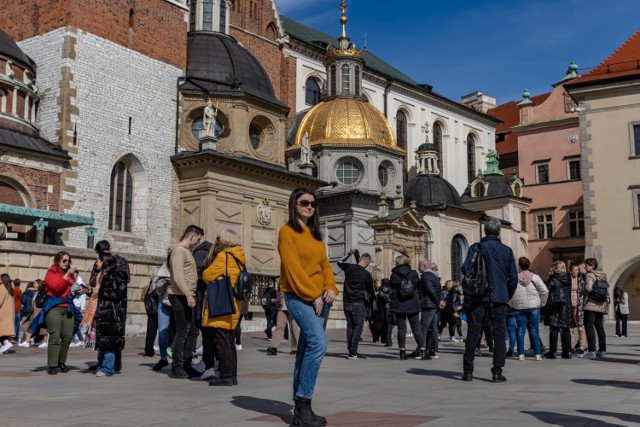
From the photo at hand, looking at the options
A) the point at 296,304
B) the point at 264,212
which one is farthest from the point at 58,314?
the point at 264,212

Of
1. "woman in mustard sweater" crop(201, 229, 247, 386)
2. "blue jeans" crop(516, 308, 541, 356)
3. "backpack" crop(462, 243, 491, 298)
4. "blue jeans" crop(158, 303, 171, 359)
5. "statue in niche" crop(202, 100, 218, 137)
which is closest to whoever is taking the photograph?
"woman in mustard sweater" crop(201, 229, 247, 386)

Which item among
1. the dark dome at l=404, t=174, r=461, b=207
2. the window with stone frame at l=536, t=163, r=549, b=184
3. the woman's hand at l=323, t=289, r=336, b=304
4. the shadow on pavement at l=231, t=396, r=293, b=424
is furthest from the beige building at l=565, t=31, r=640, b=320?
the woman's hand at l=323, t=289, r=336, b=304

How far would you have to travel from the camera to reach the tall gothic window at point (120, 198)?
26.8 meters

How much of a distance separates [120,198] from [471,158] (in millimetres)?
34652

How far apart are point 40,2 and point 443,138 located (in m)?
33.1

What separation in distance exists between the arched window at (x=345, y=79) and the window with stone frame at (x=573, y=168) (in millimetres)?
14567

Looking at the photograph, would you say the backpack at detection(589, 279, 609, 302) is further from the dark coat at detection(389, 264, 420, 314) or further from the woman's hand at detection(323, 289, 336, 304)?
the woman's hand at detection(323, 289, 336, 304)

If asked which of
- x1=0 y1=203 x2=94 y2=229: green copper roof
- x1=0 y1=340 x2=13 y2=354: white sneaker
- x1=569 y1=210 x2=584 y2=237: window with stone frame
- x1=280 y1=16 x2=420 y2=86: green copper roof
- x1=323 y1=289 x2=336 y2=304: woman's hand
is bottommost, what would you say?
x1=0 y1=340 x2=13 y2=354: white sneaker

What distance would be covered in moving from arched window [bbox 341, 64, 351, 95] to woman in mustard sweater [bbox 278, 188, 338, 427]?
120 ft

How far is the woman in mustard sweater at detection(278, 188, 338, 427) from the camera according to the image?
575cm

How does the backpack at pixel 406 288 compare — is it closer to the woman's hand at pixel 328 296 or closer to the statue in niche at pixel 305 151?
the woman's hand at pixel 328 296

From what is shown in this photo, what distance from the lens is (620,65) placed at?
Answer: 33.3 metres

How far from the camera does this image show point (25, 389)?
24.7 ft

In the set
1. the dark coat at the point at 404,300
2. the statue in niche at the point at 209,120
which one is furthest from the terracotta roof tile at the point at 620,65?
the dark coat at the point at 404,300
